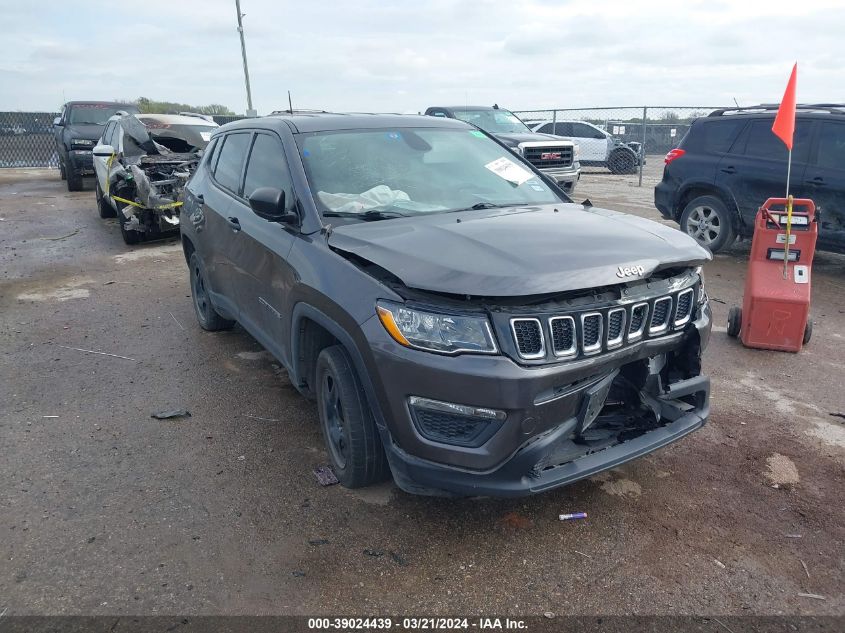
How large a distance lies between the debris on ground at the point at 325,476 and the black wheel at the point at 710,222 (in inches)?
261

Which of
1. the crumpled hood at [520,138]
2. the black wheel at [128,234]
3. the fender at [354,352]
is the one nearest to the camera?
the fender at [354,352]

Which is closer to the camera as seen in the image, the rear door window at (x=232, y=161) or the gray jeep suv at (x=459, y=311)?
the gray jeep suv at (x=459, y=311)

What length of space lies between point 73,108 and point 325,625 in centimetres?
1723

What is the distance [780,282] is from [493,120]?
10.6 m

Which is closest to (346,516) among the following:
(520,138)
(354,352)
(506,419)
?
(354,352)

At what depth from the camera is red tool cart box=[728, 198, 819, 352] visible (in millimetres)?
5301

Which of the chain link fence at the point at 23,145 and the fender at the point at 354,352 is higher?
the chain link fence at the point at 23,145

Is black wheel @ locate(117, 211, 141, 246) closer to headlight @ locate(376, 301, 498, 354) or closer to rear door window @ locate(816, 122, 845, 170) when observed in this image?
headlight @ locate(376, 301, 498, 354)

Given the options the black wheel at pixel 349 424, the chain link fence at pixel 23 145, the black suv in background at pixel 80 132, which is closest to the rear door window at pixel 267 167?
the black wheel at pixel 349 424

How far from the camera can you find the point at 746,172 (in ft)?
27.2

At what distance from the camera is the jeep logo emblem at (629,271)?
2779 millimetres

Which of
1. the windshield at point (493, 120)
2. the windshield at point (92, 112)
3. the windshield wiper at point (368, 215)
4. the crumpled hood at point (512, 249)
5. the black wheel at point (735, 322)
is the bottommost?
the black wheel at point (735, 322)

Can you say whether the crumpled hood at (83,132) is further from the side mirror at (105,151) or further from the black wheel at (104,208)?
the side mirror at (105,151)

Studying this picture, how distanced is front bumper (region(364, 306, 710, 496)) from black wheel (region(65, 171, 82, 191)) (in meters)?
16.5
